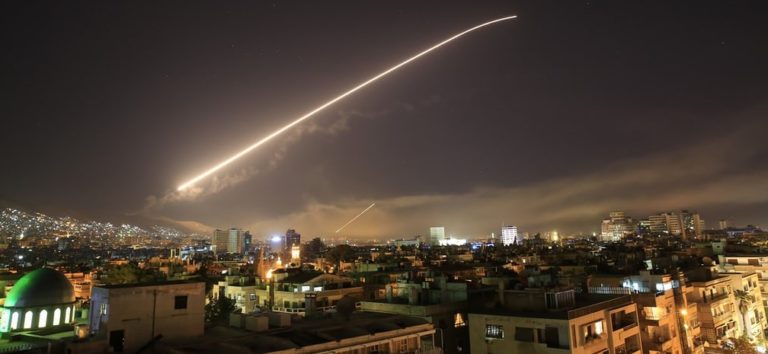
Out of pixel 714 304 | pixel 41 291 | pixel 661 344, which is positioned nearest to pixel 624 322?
pixel 661 344

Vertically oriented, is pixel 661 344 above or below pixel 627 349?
below

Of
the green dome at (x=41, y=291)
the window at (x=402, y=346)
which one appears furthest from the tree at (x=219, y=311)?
the window at (x=402, y=346)

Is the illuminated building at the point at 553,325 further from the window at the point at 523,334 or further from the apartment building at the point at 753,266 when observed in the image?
the apartment building at the point at 753,266

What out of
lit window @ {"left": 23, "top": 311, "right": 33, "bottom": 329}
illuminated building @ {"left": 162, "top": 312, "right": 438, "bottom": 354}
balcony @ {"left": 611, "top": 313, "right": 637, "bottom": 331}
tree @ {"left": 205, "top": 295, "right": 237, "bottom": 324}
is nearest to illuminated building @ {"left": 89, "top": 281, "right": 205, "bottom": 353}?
illuminated building @ {"left": 162, "top": 312, "right": 438, "bottom": 354}

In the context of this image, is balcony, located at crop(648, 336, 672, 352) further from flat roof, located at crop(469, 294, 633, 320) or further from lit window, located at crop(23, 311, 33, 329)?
lit window, located at crop(23, 311, 33, 329)

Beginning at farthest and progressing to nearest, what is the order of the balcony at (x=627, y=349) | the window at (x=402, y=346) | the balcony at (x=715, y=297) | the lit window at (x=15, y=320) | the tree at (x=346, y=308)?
the balcony at (x=715, y=297) < the lit window at (x=15, y=320) < the balcony at (x=627, y=349) < the tree at (x=346, y=308) < the window at (x=402, y=346)

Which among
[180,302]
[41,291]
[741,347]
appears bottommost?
[741,347]

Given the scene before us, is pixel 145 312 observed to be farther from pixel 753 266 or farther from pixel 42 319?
pixel 753 266
